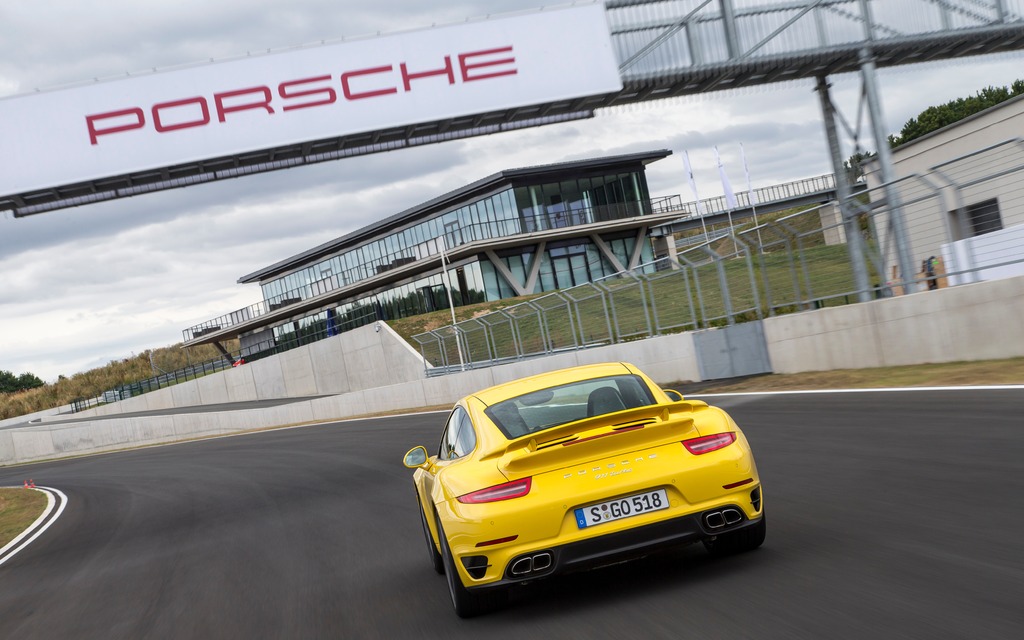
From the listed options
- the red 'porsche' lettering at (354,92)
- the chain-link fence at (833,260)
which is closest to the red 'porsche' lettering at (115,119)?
the red 'porsche' lettering at (354,92)

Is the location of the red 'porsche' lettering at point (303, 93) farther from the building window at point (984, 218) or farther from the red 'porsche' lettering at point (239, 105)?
the building window at point (984, 218)

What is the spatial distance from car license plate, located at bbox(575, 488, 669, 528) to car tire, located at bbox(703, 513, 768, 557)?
0.81 metres

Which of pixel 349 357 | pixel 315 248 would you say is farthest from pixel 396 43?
pixel 315 248

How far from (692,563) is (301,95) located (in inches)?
521

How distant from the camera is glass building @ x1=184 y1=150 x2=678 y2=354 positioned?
58.2 metres

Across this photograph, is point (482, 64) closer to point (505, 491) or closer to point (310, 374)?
point (505, 491)

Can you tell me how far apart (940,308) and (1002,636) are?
11.5 metres

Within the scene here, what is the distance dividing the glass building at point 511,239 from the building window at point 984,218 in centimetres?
4209

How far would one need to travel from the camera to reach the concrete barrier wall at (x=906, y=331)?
13.5 meters

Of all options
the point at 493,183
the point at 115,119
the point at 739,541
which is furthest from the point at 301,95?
the point at 493,183

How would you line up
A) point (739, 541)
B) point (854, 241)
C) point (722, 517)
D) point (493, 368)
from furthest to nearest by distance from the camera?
point (493, 368) → point (854, 241) → point (739, 541) → point (722, 517)

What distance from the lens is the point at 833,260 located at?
1706cm

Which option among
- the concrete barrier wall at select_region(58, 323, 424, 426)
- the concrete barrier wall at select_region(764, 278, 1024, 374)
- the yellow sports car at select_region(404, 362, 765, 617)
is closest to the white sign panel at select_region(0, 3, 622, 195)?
the concrete barrier wall at select_region(764, 278, 1024, 374)

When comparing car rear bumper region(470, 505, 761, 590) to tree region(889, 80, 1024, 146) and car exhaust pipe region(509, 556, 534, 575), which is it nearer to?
car exhaust pipe region(509, 556, 534, 575)
